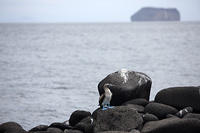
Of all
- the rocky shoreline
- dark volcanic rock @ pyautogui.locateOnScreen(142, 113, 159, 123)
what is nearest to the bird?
the rocky shoreline

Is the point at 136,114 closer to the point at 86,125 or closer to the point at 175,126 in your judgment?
the point at 175,126

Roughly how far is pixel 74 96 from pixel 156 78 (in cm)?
805

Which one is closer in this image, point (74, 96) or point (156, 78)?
point (74, 96)

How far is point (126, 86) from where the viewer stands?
13164mm

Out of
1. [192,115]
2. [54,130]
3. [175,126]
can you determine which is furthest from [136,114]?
[54,130]

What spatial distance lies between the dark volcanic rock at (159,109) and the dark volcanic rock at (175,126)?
1300 millimetres

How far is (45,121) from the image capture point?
17078 mm

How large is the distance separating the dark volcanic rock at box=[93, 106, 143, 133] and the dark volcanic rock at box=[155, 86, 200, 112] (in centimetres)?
219

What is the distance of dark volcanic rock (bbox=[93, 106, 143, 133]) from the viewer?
10.8m

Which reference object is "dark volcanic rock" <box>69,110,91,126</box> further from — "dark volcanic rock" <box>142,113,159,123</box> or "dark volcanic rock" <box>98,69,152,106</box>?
"dark volcanic rock" <box>142,113,159,123</box>

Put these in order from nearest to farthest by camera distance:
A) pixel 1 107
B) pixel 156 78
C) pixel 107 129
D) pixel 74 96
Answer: pixel 107 129, pixel 1 107, pixel 74 96, pixel 156 78

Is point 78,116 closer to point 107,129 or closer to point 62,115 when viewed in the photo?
point 107,129

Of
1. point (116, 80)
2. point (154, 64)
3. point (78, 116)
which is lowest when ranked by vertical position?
point (154, 64)

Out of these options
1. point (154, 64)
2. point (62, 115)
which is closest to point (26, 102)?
point (62, 115)
